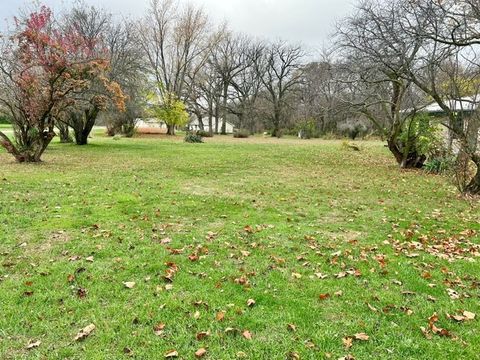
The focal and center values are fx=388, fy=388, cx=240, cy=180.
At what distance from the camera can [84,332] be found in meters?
3.16

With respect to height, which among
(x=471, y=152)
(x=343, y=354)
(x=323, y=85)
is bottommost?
(x=343, y=354)

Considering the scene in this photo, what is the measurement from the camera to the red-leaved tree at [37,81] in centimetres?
1298

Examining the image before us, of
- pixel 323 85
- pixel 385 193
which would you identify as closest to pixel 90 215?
pixel 385 193

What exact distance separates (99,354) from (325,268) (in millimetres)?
2668

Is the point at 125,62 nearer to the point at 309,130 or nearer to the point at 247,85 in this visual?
the point at 309,130

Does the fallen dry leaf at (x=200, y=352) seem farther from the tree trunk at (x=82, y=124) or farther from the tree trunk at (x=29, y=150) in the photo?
the tree trunk at (x=82, y=124)

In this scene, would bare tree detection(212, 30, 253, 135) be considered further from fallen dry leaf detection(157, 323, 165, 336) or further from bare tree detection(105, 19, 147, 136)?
fallen dry leaf detection(157, 323, 165, 336)

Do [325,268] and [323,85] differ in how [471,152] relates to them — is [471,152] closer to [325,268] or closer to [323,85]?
[325,268]

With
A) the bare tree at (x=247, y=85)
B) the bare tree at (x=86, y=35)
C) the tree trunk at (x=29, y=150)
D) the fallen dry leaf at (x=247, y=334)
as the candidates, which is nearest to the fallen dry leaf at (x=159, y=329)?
the fallen dry leaf at (x=247, y=334)

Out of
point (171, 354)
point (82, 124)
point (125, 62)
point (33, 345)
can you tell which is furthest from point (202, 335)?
point (125, 62)

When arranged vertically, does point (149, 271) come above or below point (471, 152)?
below

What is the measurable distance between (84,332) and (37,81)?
41.3 feet

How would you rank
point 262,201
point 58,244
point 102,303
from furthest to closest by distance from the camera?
point 262,201 → point 58,244 → point 102,303

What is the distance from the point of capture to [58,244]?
5.12 meters
